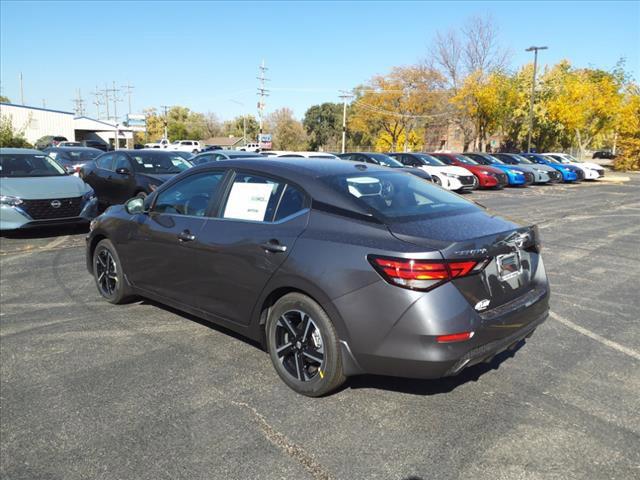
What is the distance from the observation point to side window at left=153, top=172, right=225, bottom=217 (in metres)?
4.15

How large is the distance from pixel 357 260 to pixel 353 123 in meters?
59.0

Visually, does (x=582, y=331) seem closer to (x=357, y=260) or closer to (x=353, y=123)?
(x=357, y=260)

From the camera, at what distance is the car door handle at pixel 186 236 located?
4.06 meters

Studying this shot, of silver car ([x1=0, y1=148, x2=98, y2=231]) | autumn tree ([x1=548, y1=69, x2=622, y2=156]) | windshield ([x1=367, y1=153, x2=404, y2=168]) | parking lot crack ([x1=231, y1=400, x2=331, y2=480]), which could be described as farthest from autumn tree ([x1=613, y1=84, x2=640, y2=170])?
parking lot crack ([x1=231, y1=400, x2=331, y2=480])

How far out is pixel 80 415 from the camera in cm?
316

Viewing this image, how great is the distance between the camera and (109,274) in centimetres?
526

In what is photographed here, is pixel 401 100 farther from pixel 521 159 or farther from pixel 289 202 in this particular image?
pixel 289 202

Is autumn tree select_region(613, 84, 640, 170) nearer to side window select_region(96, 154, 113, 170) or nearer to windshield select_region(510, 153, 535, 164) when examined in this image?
windshield select_region(510, 153, 535, 164)

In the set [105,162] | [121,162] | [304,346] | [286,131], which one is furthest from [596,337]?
[286,131]

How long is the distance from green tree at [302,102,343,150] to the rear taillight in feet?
290

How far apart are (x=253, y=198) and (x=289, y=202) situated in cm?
37

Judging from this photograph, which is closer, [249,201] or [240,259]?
[240,259]

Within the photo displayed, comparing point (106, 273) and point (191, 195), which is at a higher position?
point (191, 195)

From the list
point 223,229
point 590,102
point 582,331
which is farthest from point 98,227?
point 590,102
